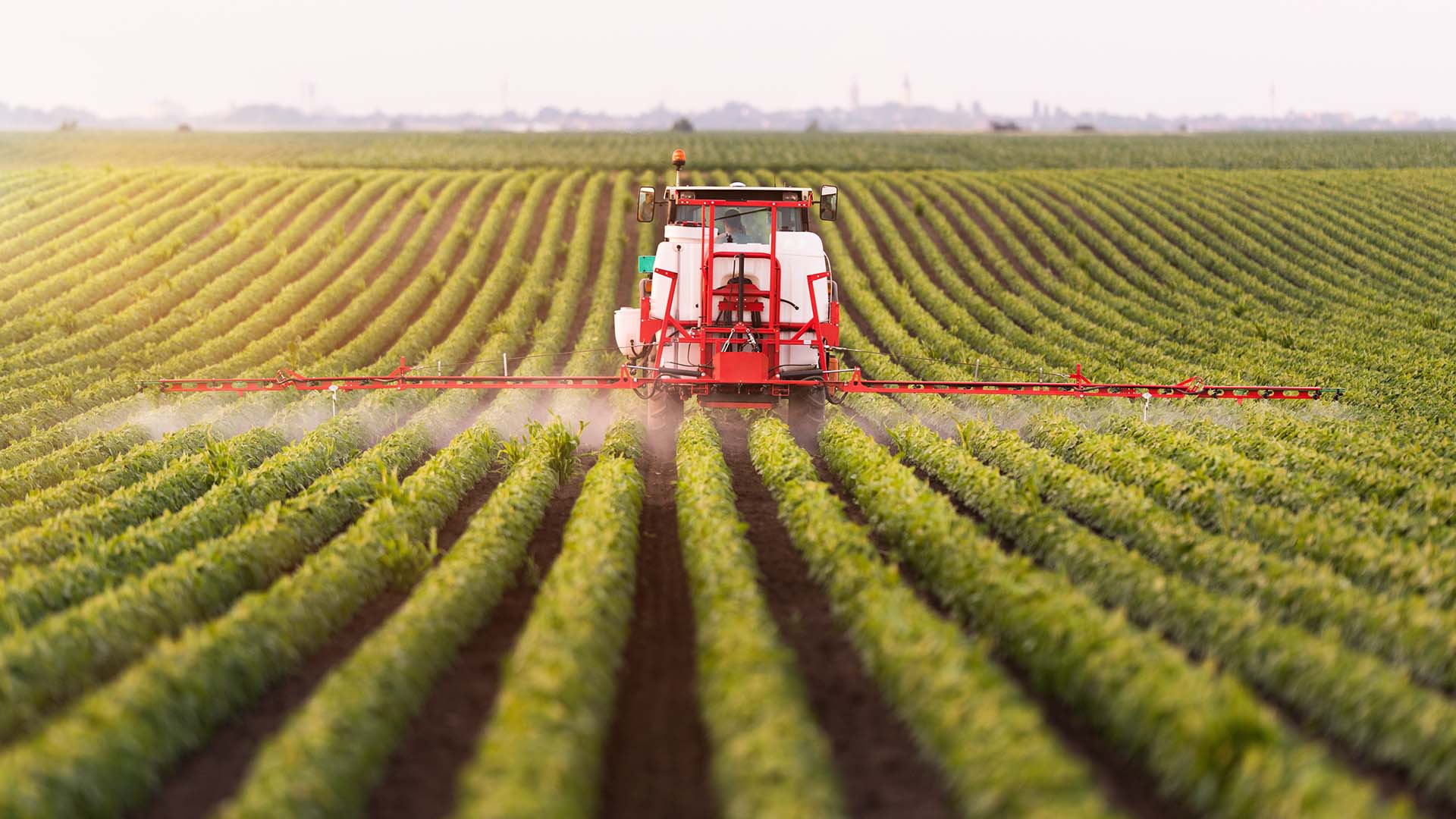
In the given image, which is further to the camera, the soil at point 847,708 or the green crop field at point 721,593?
the soil at point 847,708

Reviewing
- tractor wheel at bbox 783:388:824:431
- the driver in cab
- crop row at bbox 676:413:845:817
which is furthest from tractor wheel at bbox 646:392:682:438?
crop row at bbox 676:413:845:817

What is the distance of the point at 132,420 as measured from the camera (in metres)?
17.0

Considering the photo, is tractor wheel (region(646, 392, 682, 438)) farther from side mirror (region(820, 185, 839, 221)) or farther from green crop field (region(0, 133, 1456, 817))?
side mirror (region(820, 185, 839, 221))

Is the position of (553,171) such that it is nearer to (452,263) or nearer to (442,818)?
(452,263)

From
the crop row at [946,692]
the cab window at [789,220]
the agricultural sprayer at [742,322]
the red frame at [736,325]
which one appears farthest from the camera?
the cab window at [789,220]

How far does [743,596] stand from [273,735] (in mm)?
3538

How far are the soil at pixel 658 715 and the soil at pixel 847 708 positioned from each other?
857 millimetres

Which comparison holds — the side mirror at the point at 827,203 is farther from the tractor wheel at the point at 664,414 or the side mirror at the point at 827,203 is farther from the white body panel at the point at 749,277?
the tractor wheel at the point at 664,414

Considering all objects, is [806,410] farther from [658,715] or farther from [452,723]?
[452,723]

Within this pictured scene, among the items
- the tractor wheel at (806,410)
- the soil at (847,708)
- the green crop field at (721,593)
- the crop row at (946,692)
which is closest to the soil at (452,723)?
the green crop field at (721,593)

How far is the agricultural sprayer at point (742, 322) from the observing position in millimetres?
15031

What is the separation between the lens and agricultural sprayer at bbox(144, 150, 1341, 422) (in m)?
15.0

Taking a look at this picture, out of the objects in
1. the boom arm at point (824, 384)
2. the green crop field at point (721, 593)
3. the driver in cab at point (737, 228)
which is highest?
the driver in cab at point (737, 228)

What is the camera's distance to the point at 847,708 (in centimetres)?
732
